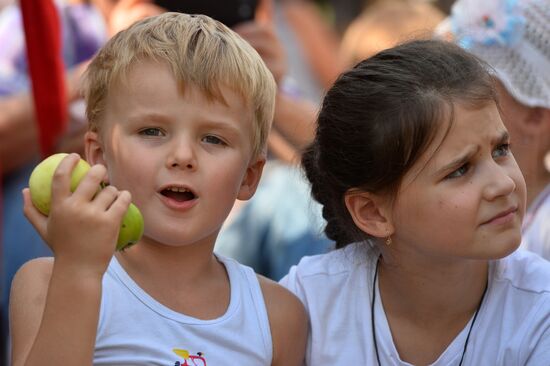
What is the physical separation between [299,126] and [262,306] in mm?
1971

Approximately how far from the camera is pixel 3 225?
12.9ft

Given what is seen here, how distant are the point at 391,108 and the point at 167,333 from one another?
0.81 metres

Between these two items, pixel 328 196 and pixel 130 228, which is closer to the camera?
pixel 130 228

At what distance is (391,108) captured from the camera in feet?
8.42

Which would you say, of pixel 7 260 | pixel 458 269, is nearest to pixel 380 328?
pixel 458 269

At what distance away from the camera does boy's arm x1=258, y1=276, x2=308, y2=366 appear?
263 centimetres

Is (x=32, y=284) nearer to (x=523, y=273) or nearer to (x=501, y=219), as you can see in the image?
(x=501, y=219)

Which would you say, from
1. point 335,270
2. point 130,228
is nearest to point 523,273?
point 335,270

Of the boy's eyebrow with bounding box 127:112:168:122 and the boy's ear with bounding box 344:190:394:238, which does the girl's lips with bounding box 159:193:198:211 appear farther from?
Result: the boy's ear with bounding box 344:190:394:238


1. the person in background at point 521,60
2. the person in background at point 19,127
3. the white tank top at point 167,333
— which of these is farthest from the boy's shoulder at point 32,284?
the person in background at point 521,60

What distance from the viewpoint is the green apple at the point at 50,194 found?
6.88 ft

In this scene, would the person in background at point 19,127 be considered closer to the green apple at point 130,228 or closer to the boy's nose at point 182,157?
the boy's nose at point 182,157

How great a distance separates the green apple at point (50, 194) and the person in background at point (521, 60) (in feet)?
5.65

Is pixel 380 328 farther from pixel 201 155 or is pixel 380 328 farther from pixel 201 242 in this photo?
pixel 201 155
